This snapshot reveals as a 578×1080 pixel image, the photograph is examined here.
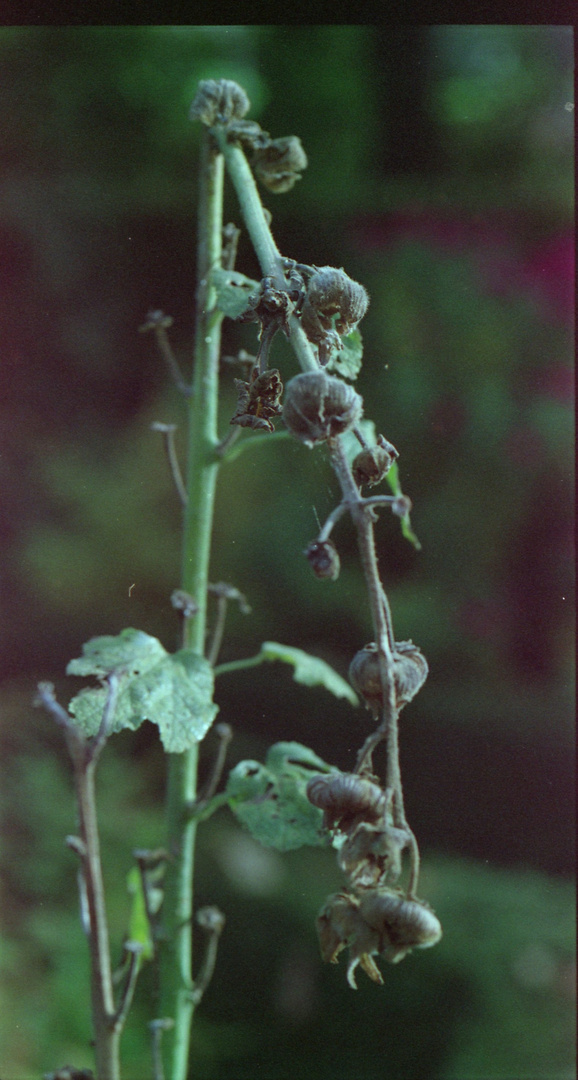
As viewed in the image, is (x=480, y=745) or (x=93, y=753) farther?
(x=480, y=745)

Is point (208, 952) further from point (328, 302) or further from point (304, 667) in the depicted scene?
point (328, 302)

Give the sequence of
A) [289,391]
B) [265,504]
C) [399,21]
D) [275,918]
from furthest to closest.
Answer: [275,918], [265,504], [399,21], [289,391]

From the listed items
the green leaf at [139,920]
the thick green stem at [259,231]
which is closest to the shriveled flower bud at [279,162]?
the thick green stem at [259,231]

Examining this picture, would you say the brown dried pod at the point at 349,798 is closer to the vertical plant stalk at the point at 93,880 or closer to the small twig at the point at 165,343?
the vertical plant stalk at the point at 93,880

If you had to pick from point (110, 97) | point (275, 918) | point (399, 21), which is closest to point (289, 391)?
point (399, 21)

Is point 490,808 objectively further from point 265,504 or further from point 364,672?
point 364,672

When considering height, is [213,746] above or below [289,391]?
below
